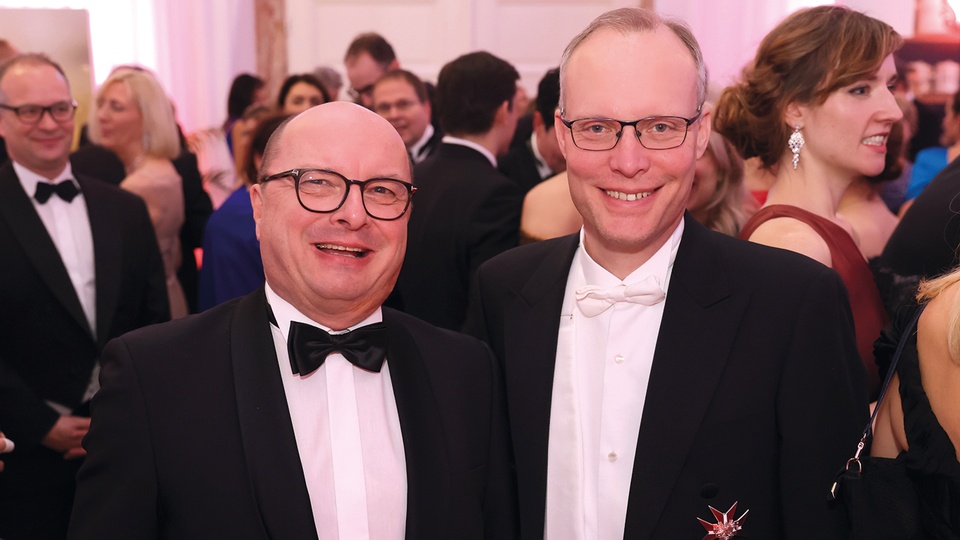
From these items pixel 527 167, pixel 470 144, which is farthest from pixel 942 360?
pixel 527 167

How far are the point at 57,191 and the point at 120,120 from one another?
1753 mm

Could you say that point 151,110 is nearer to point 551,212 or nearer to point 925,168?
point 551,212

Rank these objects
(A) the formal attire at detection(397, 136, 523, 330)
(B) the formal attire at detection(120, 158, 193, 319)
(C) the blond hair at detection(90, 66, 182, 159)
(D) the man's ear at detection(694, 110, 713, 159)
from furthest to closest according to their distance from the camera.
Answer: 1. (C) the blond hair at detection(90, 66, 182, 159)
2. (B) the formal attire at detection(120, 158, 193, 319)
3. (A) the formal attire at detection(397, 136, 523, 330)
4. (D) the man's ear at detection(694, 110, 713, 159)

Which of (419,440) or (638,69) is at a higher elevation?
(638,69)

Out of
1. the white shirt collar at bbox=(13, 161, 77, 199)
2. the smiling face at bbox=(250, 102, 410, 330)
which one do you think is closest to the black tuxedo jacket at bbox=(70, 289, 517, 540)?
the smiling face at bbox=(250, 102, 410, 330)

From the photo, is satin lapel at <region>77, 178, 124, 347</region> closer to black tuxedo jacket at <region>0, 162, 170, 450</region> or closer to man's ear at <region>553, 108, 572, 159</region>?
black tuxedo jacket at <region>0, 162, 170, 450</region>

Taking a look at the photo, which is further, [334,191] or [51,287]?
[51,287]

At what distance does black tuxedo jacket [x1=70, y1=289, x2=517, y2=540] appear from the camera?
1.75 metres

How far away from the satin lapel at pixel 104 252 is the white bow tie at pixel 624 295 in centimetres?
232

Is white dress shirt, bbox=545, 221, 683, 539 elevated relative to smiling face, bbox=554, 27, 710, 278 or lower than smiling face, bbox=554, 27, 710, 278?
lower

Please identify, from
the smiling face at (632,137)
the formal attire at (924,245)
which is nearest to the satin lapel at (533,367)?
the smiling face at (632,137)

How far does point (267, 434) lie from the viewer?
1813mm

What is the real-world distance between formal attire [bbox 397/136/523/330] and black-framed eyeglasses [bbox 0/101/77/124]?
145 cm

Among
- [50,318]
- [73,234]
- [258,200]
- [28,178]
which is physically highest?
[258,200]
